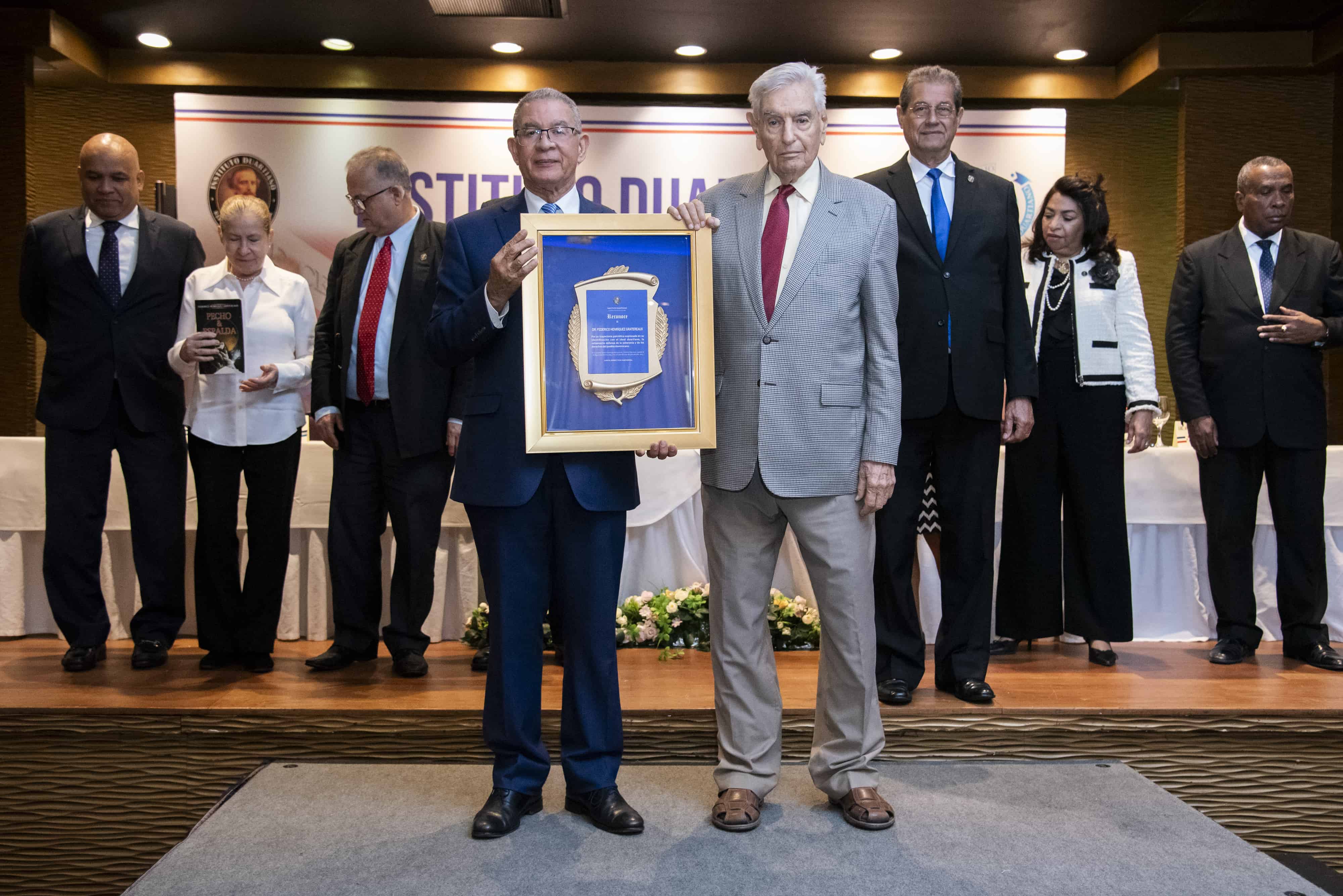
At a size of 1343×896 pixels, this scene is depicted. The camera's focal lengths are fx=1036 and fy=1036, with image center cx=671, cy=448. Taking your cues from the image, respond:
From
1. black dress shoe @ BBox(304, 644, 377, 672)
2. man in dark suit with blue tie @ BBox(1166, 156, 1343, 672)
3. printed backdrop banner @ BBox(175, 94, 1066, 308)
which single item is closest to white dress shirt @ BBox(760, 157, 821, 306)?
black dress shoe @ BBox(304, 644, 377, 672)

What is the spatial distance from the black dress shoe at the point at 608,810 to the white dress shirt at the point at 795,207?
3.82ft

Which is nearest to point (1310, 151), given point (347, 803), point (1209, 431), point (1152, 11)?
point (1152, 11)

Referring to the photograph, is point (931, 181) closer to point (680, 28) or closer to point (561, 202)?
point (561, 202)

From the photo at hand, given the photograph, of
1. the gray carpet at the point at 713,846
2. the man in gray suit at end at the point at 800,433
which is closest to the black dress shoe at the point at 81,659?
the gray carpet at the point at 713,846

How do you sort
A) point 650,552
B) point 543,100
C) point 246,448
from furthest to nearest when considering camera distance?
point 650,552
point 246,448
point 543,100

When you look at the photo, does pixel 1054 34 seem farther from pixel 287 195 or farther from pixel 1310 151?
pixel 287 195

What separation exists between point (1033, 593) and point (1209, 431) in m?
0.88

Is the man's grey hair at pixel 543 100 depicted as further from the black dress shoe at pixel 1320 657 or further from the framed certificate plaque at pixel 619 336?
the black dress shoe at pixel 1320 657

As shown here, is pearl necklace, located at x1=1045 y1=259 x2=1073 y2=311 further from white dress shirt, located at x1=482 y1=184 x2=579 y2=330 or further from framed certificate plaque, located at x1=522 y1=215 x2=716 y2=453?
white dress shirt, located at x1=482 y1=184 x2=579 y2=330

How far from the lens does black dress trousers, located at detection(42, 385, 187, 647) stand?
11.1 ft

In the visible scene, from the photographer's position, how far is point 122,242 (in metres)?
3.42

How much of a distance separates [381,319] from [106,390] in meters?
0.93

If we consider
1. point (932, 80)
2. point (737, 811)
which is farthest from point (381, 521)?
point (932, 80)

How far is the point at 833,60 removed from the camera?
632cm
